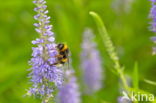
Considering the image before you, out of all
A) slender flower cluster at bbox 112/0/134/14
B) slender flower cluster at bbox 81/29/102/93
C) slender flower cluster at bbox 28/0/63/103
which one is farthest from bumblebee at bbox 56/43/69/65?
slender flower cluster at bbox 112/0/134/14

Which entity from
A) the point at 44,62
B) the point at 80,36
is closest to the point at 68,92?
the point at 44,62

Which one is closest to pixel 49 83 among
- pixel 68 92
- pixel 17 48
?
pixel 68 92

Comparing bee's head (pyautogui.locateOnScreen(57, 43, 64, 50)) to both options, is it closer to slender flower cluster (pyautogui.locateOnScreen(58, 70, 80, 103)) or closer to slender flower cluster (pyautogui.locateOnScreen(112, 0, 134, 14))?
slender flower cluster (pyautogui.locateOnScreen(58, 70, 80, 103))

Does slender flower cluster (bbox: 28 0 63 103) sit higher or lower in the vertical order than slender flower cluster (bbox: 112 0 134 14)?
lower

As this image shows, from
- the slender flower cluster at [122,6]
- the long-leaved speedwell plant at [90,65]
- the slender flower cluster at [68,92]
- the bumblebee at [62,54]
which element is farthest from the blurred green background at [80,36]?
the bumblebee at [62,54]

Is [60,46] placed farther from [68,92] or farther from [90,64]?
[90,64]

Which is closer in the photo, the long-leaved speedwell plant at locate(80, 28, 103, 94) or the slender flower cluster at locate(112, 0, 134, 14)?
the long-leaved speedwell plant at locate(80, 28, 103, 94)
